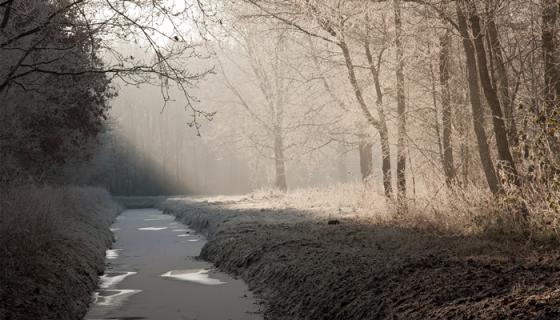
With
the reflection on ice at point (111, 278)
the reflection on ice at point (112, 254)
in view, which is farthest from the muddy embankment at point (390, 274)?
the reflection on ice at point (112, 254)

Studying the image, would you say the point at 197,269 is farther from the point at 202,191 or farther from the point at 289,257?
the point at 202,191

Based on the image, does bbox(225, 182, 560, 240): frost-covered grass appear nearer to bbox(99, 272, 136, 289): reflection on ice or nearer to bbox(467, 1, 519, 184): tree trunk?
bbox(467, 1, 519, 184): tree trunk

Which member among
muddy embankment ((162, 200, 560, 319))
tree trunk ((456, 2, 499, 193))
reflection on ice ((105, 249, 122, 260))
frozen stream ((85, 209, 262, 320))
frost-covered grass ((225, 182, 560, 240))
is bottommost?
frozen stream ((85, 209, 262, 320))

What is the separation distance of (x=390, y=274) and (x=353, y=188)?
18.3m

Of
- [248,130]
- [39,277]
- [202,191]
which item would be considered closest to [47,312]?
[39,277]

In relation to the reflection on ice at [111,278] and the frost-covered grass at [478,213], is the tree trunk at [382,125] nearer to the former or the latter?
the frost-covered grass at [478,213]

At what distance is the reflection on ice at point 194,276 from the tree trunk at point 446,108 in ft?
19.3

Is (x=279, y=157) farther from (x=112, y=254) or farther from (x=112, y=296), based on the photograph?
(x=112, y=296)

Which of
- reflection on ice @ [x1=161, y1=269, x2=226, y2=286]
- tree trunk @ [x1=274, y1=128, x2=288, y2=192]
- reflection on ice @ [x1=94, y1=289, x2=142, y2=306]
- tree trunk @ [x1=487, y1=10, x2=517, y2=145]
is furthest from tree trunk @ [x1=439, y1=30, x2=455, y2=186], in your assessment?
tree trunk @ [x1=274, y1=128, x2=288, y2=192]

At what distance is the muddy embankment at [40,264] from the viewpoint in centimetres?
867

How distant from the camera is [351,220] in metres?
17.0

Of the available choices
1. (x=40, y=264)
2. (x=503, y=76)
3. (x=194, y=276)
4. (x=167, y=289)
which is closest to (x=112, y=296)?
(x=167, y=289)

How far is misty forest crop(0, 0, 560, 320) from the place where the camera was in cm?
853

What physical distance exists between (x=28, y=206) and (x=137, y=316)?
16.2 ft
